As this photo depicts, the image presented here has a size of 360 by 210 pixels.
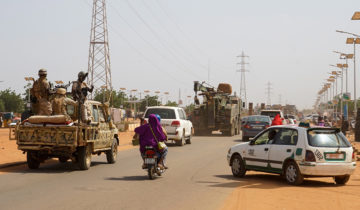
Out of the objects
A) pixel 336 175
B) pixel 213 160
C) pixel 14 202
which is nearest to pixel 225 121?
pixel 213 160

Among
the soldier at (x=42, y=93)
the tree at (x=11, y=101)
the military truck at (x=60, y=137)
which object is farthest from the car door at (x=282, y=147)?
the tree at (x=11, y=101)

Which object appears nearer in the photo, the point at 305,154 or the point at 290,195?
the point at 290,195

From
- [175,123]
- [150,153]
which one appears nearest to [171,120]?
[175,123]

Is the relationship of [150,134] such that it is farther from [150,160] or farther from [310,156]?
[310,156]

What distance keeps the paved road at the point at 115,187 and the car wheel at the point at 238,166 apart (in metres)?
0.28

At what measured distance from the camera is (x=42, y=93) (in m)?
17.0

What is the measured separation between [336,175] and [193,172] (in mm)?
4576

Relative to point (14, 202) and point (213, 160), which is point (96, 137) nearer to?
point (213, 160)

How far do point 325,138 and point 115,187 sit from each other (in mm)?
5132

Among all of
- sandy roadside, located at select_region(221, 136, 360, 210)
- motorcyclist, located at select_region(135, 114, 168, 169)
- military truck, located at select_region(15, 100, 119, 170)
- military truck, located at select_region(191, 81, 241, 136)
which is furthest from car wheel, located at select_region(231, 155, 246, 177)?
military truck, located at select_region(191, 81, 241, 136)

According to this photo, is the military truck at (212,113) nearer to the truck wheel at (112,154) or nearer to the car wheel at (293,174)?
the truck wheel at (112,154)

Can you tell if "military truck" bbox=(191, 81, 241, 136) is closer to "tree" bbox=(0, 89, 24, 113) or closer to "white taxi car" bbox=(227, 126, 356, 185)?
"white taxi car" bbox=(227, 126, 356, 185)

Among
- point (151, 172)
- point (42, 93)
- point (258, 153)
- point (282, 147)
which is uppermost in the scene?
point (42, 93)

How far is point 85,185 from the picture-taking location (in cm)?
1308
